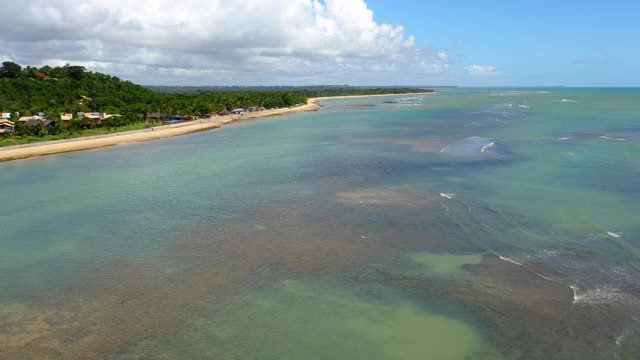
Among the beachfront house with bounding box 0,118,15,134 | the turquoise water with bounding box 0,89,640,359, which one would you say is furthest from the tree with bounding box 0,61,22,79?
the turquoise water with bounding box 0,89,640,359

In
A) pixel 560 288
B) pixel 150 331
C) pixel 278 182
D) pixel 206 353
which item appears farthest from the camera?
pixel 278 182

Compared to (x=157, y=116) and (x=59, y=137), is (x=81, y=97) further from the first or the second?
(x=59, y=137)

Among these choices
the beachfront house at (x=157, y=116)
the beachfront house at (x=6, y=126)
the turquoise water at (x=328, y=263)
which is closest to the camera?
the turquoise water at (x=328, y=263)

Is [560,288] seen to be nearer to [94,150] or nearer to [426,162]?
[426,162]

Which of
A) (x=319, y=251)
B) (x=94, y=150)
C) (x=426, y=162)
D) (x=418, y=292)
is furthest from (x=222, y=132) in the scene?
(x=418, y=292)

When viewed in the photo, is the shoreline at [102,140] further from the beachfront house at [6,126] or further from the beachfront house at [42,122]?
the beachfront house at [6,126]

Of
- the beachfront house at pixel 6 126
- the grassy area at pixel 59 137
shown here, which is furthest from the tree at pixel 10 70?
the beachfront house at pixel 6 126

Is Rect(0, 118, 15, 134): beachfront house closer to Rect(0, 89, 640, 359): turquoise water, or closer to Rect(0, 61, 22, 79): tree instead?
Rect(0, 89, 640, 359): turquoise water
